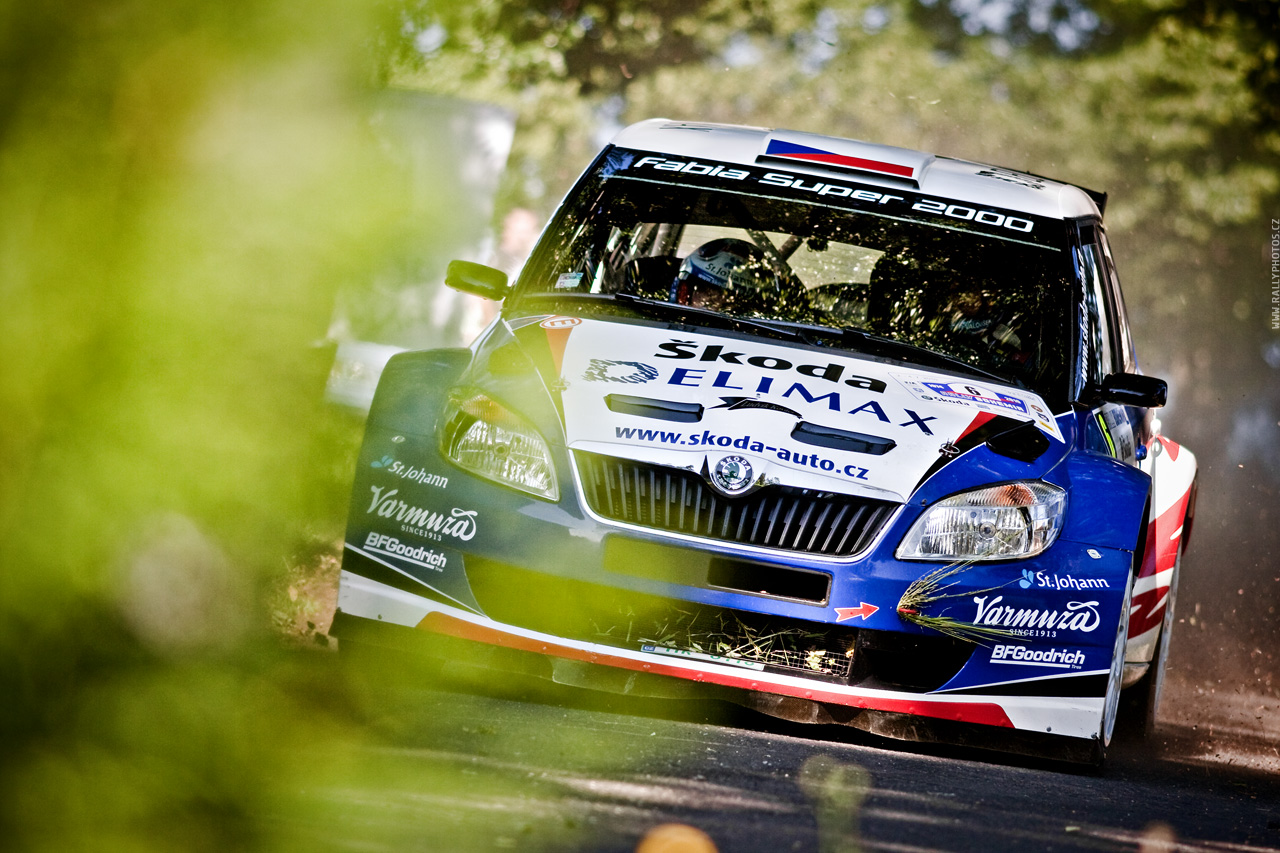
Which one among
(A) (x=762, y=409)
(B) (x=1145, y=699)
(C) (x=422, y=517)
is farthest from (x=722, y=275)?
(B) (x=1145, y=699)

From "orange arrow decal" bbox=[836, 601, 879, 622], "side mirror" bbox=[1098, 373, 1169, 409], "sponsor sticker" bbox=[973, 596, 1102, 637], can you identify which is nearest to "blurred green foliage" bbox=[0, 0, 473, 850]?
"orange arrow decal" bbox=[836, 601, 879, 622]

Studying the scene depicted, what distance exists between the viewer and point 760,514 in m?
4.94

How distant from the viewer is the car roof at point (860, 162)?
652 cm

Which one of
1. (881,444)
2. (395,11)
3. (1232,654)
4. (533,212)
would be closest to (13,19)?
(881,444)

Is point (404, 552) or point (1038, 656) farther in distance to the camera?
point (404, 552)

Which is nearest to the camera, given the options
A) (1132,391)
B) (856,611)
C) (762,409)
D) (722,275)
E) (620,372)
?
(856,611)

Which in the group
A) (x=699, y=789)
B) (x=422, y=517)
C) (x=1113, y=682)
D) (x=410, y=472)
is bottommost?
(x=699, y=789)

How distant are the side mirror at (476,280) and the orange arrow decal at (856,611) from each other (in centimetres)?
208

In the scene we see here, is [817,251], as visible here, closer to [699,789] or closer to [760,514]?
[760,514]

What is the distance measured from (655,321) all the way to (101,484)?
6.13 feet

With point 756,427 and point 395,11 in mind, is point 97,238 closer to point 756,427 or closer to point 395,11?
point 756,427

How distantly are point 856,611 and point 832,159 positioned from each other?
7.52ft

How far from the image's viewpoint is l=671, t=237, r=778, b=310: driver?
6.20 m

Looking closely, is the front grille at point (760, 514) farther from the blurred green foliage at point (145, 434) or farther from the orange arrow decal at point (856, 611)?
the blurred green foliage at point (145, 434)
